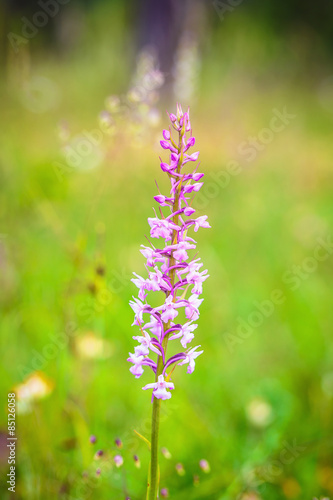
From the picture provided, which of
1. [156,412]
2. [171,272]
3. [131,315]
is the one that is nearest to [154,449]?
[156,412]

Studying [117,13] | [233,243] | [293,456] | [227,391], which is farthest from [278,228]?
[117,13]

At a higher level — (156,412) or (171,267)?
(171,267)

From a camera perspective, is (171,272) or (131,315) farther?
(131,315)

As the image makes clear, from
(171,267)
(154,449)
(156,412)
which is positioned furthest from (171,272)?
(154,449)

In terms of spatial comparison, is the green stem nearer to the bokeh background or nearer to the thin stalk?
the thin stalk

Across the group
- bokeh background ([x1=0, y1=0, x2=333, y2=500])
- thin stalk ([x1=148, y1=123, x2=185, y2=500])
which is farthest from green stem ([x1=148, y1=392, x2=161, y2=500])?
bokeh background ([x1=0, y1=0, x2=333, y2=500])

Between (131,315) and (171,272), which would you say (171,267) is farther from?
(131,315)

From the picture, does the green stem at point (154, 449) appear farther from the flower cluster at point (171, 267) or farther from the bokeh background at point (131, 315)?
the bokeh background at point (131, 315)

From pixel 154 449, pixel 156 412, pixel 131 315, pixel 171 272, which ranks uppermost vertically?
pixel 171 272

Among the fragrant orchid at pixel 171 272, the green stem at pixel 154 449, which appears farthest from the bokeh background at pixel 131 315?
the fragrant orchid at pixel 171 272
